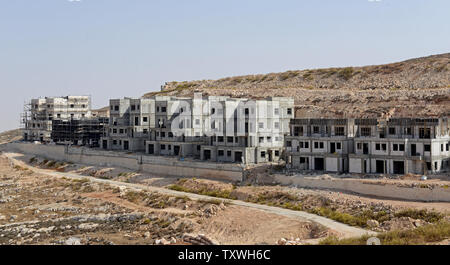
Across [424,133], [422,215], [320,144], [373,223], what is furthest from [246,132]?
[422,215]

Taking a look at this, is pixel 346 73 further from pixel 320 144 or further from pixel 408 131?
pixel 408 131

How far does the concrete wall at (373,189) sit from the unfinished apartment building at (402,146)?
386 centimetres

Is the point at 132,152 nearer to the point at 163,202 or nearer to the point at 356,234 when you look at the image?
the point at 163,202

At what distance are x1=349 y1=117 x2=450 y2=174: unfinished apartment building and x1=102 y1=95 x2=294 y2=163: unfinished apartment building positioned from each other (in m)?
11.7

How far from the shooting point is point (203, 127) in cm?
6431

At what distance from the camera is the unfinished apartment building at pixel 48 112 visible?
292 ft

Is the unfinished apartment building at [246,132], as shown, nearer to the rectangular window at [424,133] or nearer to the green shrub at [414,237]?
the rectangular window at [424,133]

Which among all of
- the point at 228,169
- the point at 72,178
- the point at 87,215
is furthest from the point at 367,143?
the point at 72,178

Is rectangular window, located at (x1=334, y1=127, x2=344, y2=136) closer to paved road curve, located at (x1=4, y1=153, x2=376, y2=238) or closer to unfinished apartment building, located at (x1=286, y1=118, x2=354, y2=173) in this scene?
unfinished apartment building, located at (x1=286, y1=118, x2=354, y2=173)

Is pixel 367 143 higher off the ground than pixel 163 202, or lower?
higher

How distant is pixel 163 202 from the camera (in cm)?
4581

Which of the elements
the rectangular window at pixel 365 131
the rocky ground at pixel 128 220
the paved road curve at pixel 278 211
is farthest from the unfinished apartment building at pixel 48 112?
the rectangular window at pixel 365 131
